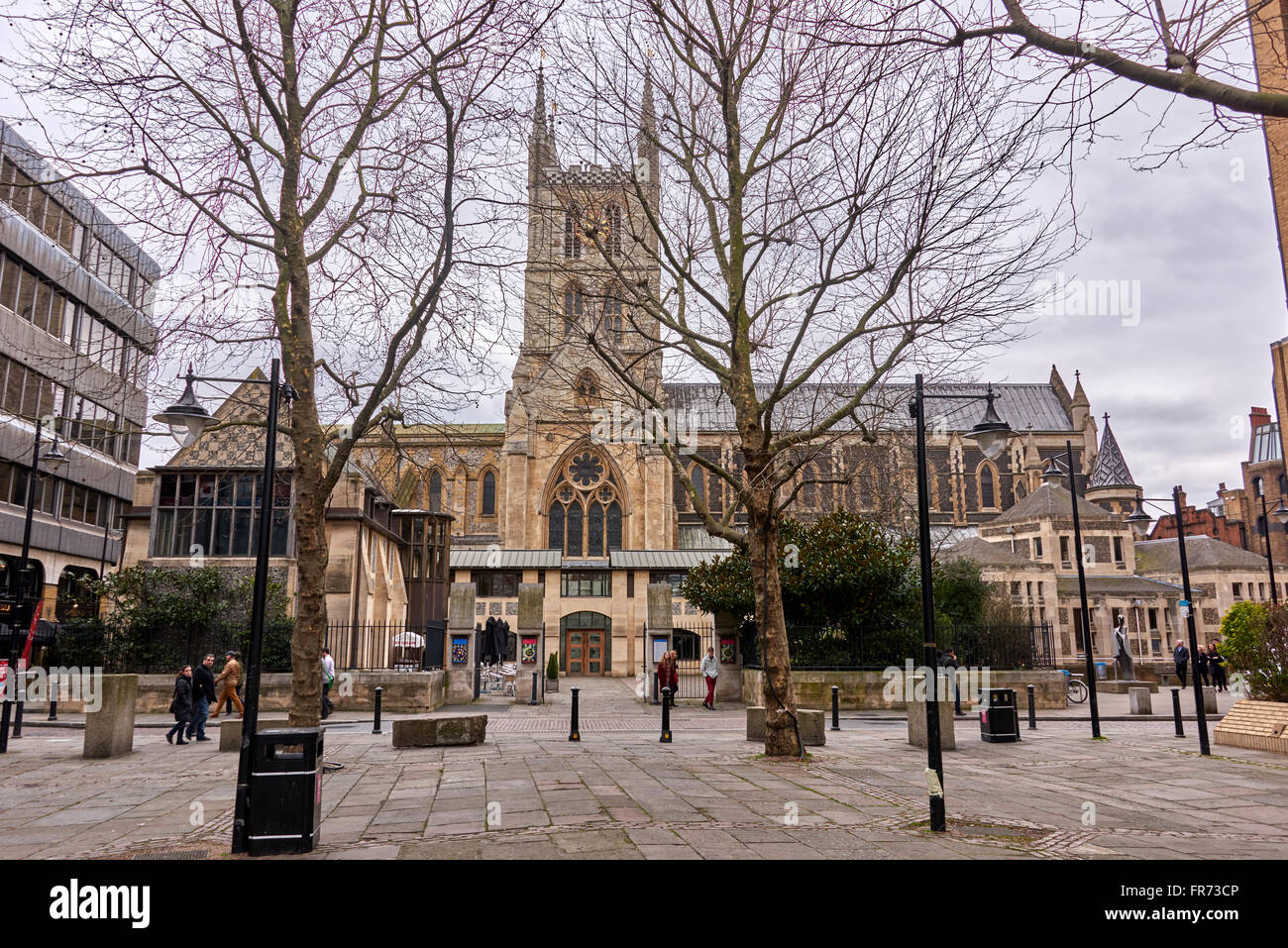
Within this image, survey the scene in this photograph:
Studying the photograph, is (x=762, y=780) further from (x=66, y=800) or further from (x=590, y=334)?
(x=66, y=800)

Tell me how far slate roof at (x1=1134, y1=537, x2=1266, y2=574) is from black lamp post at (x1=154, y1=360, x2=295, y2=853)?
52.6 metres

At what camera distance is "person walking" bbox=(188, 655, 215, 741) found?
1541cm

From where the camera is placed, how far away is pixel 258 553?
7.21m

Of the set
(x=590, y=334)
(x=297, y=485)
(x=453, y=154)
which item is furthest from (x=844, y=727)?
(x=453, y=154)

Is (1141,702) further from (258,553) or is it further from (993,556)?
(993,556)

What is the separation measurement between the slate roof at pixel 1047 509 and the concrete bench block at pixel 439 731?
3994 cm

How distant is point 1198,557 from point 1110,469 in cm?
901

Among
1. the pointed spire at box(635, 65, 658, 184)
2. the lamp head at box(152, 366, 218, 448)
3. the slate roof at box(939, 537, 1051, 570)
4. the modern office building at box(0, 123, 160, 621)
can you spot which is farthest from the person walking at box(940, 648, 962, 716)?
the modern office building at box(0, 123, 160, 621)

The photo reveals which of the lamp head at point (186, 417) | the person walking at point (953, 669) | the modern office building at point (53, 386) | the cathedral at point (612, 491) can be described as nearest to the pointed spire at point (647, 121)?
the lamp head at point (186, 417)

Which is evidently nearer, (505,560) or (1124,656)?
(1124,656)

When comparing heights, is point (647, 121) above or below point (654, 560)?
above

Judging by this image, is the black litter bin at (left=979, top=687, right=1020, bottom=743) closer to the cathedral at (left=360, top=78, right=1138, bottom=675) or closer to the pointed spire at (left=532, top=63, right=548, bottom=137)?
the cathedral at (left=360, top=78, right=1138, bottom=675)

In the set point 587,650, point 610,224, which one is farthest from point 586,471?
point 610,224
